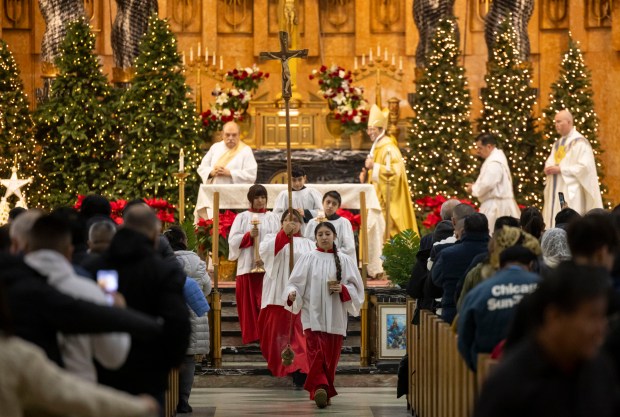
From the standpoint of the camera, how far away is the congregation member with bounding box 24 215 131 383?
6.59m

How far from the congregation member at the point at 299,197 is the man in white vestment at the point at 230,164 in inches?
141

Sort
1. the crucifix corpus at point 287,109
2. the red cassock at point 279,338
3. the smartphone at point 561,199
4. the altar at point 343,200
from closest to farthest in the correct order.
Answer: the crucifix corpus at point 287,109, the red cassock at point 279,338, the smartphone at point 561,199, the altar at point 343,200

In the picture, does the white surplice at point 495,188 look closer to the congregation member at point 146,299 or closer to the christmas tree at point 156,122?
the christmas tree at point 156,122

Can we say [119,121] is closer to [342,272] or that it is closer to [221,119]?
[221,119]

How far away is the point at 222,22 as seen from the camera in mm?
28969

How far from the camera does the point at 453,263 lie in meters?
10.9

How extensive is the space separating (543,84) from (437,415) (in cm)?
1764

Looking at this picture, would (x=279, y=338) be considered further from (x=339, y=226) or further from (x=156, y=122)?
(x=156, y=122)

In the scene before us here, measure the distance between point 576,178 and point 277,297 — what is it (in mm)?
5653

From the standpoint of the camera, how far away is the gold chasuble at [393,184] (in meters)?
20.9

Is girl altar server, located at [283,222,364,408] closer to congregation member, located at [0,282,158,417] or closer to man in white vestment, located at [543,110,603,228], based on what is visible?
man in white vestment, located at [543,110,603,228]

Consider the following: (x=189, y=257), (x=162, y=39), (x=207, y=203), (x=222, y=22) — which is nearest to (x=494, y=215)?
(x=207, y=203)

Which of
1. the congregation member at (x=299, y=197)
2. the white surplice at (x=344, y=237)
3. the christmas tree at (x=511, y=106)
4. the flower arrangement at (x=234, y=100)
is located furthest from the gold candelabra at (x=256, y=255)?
the christmas tree at (x=511, y=106)

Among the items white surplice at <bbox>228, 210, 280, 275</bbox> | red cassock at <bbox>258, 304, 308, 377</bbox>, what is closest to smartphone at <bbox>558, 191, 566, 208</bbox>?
white surplice at <bbox>228, 210, 280, 275</bbox>
